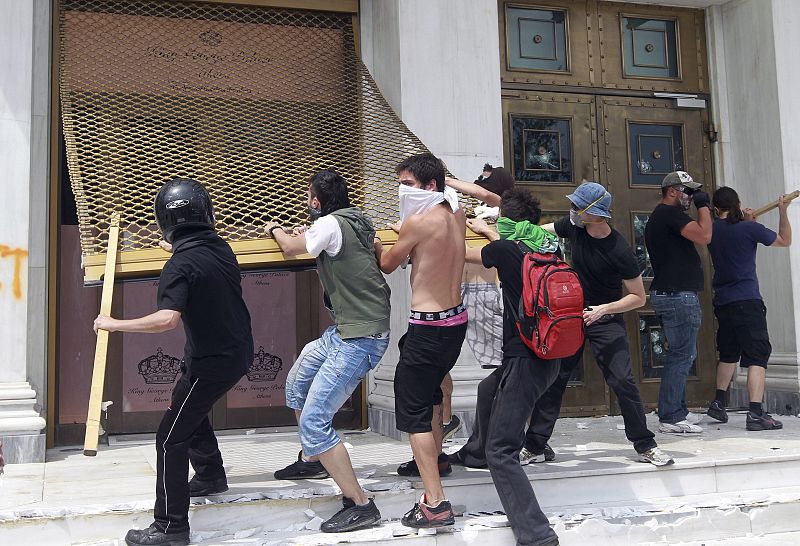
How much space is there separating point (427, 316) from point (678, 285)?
9.65 ft

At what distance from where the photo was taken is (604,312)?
5.05 meters

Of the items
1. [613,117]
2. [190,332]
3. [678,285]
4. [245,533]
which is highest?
[613,117]

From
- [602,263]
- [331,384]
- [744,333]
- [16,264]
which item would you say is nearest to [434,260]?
[331,384]

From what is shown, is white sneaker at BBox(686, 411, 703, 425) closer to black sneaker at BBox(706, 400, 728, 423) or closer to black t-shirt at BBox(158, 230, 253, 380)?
black sneaker at BBox(706, 400, 728, 423)

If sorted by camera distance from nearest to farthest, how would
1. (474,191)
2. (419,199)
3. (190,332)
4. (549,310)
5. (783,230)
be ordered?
(190,332), (549,310), (419,199), (474,191), (783,230)

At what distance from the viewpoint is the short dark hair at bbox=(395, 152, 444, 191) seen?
4332mm

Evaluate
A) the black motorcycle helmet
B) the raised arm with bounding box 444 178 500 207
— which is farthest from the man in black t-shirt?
the black motorcycle helmet

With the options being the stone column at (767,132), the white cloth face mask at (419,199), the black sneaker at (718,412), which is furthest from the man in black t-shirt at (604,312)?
the stone column at (767,132)

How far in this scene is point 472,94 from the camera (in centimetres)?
701

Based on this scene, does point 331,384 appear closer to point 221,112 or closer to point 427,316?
point 427,316

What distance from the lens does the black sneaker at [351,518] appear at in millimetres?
4203

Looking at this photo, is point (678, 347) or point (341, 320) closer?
point (341, 320)

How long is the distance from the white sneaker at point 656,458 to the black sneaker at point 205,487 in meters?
2.60

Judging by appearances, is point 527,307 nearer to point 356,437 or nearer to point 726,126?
point 356,437
